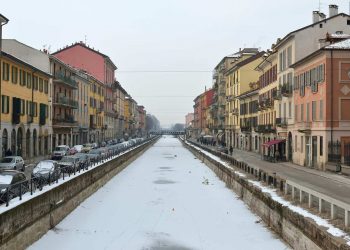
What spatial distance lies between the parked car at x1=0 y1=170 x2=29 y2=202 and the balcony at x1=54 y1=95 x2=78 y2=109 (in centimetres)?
4360

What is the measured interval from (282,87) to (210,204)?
24.9m

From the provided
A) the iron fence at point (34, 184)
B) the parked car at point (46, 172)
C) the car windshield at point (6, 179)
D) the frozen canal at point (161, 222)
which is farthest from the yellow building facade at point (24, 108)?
the car windshield at point (6, 179)

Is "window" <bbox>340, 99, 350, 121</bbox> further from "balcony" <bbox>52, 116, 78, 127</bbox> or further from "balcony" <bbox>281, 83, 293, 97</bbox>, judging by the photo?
"balcony" <bbox>52, 116, 78, 127</bbox>

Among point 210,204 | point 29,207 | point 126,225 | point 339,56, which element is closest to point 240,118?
point 339,56

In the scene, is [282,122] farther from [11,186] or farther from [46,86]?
[11,186]

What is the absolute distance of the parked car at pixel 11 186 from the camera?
17.3 meters

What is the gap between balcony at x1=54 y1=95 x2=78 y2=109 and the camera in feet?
220

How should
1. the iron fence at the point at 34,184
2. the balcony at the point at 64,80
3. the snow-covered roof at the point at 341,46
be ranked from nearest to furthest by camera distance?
the iron fence at the point at 34,184 → the snow-covered roof at the point at 341,46 → the balcony at the point at 64,80

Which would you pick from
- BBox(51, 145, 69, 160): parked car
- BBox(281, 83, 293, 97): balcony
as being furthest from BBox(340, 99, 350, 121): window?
BBox(51, 145, 69, 160): parked car

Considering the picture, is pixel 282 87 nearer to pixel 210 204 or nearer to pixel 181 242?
pixel 210 204

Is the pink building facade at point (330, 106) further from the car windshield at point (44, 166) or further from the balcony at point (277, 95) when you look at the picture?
the car windshield at point (44, 166)

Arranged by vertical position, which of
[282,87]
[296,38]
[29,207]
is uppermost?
[296,38]

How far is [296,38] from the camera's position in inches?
1880

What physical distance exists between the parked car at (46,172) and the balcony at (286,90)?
26635 millimetres
